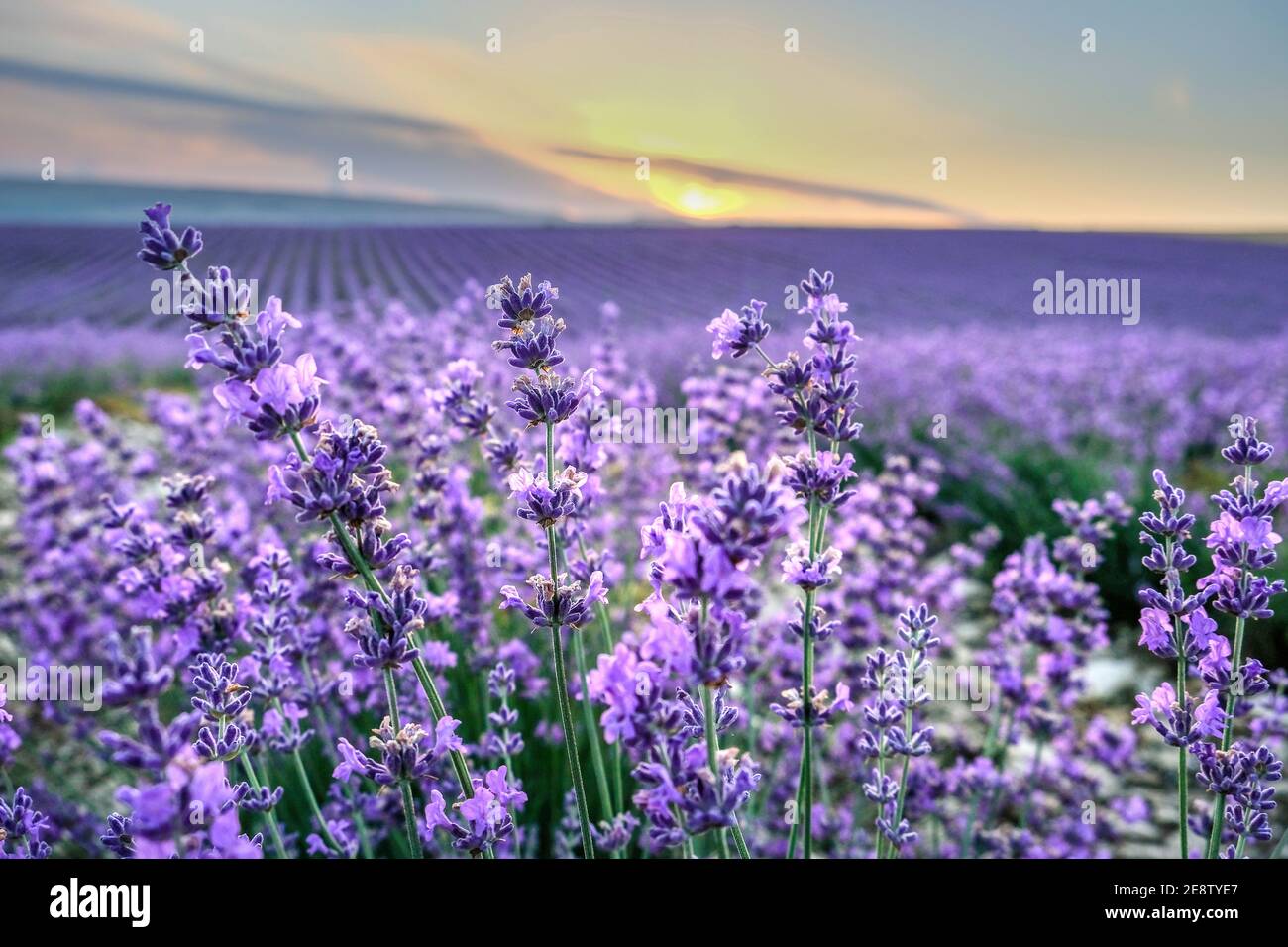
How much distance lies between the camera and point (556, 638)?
3.01 ft

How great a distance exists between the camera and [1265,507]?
104 cm

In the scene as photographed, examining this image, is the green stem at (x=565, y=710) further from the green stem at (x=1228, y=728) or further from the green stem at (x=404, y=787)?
the green stem at (x=1228, y=728)

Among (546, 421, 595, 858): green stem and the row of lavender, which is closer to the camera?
the row of lavender

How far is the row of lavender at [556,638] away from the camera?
0.80m

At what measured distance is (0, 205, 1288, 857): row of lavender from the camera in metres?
0.80
